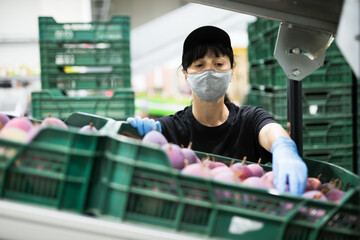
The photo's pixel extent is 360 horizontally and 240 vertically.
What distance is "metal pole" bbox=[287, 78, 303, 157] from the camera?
1.72 m

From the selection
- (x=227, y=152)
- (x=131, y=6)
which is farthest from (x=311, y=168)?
(x=131, y=6)

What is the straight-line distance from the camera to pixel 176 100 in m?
6.39

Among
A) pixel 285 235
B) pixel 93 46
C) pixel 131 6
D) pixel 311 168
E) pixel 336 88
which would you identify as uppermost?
pixel 131 6

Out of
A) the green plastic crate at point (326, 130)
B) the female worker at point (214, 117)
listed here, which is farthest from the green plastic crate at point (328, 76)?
the female worker at point (214, 117)

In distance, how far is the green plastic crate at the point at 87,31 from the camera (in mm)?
2984

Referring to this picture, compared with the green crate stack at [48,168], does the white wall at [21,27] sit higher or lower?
higher

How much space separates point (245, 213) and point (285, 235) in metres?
0.11

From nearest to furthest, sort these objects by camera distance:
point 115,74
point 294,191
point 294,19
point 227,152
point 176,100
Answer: point 294,191 < point 294,19 < point 227,152 < point 115,74 < point 176,100

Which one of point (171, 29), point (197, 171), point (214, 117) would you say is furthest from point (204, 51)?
point (171, 29)

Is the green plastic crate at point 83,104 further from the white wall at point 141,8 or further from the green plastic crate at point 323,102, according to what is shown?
the white wall at point 141,8

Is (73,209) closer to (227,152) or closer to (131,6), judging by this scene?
(227,152)

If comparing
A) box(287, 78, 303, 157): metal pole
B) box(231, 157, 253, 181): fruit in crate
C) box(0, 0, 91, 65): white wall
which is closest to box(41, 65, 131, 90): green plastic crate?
box(287, 78, 303, 157): metal pole

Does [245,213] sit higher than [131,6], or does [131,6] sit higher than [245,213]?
[131,6]

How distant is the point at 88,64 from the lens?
9.93ft
